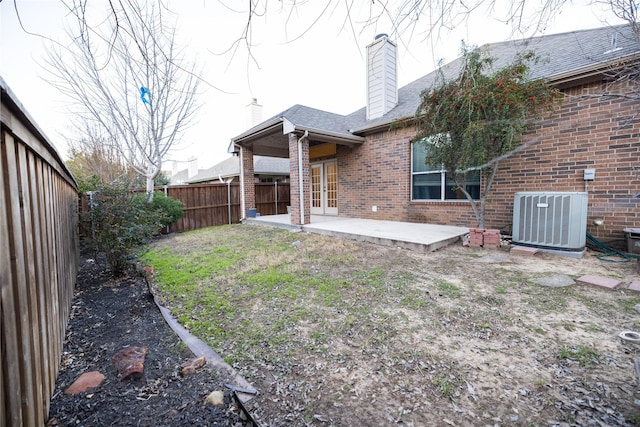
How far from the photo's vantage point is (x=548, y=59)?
5113 mm

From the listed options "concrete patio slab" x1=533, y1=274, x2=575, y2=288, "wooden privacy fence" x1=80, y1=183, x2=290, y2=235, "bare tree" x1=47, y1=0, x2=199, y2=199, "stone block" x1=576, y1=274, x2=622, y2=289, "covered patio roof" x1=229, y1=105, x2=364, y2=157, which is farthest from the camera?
"wooden privacy fence" x1=80, y1=183, x2=290, y2=235

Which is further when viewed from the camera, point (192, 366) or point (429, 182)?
point (429, 182)

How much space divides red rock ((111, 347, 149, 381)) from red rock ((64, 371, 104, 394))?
0.39 ft

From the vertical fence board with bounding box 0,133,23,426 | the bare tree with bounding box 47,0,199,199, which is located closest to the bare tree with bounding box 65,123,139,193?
the bare tree with bounding box 47,0,199,199

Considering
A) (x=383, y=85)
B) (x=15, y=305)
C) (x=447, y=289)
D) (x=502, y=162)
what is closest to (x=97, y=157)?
(x=383, y=85)

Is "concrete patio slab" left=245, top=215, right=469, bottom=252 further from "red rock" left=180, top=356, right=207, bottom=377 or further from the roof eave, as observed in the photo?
"red rock" left=180, top=356, right=207, bottom=377

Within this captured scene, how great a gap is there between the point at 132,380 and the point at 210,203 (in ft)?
31.0

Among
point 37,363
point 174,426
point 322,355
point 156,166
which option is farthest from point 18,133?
point 156,166

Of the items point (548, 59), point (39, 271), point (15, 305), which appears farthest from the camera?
point (548, 59)

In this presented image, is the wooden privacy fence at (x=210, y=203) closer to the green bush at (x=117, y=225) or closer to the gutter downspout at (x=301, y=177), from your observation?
the gutter downspout at (x=301, y=177)

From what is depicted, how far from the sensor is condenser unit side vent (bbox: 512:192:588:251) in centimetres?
460

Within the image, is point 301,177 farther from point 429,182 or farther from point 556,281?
point 556,281

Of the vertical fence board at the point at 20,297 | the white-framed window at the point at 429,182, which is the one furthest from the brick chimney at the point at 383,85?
the vertical fence board at the point at 20,297

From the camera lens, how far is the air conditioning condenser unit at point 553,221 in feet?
15.1
